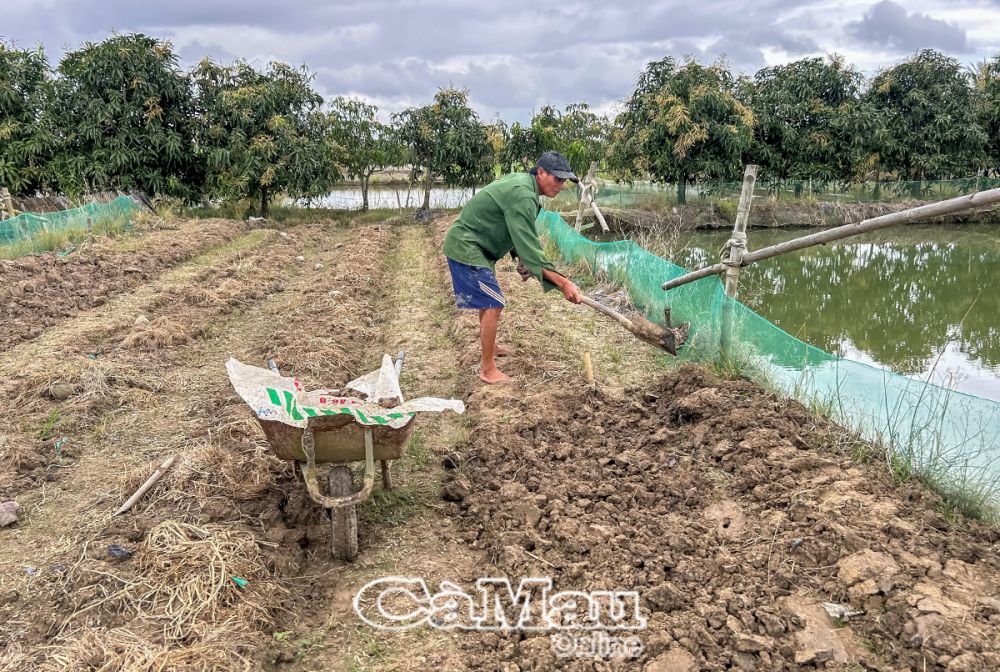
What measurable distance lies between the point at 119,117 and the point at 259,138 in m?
3.27

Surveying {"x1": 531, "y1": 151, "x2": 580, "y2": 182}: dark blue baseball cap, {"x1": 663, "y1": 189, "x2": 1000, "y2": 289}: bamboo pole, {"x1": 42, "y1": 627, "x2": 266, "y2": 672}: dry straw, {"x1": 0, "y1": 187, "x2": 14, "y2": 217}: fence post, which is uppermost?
{"x1": 531, "y1": 151, "x2": 580, "y2": 182}: dark blue baseball cap

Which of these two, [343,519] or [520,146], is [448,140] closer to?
[520,146]

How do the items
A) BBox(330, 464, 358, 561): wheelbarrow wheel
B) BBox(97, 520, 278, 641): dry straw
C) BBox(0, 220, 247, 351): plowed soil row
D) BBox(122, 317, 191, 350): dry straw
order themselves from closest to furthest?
BBox(97, 520, 278, 641): dry straw < BBox(330, 464, 358, 561): wheelbarrow wheel < BBox(122, 317, 191, 350): dry straw < BBox(0, 220, 247, 351): plowed soil row

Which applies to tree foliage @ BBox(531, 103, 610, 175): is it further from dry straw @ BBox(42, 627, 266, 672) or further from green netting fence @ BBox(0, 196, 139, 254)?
dry straw @ BBox(42, 627, 266, 672)

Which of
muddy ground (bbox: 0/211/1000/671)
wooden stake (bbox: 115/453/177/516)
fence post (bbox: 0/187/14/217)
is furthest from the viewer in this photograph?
fence post (bbox: 0/187/14/217)

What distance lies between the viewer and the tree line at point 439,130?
15438 mm

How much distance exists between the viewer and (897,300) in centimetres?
894

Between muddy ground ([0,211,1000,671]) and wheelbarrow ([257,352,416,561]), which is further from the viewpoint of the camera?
wheelbarrow ([257,352,416,561])

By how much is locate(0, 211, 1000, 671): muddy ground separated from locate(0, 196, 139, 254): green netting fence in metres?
6.19

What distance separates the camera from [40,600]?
102 inches

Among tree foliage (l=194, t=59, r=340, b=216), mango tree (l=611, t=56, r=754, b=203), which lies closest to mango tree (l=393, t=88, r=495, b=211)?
tree foliage (l=194, t=59, r=340, b=216)

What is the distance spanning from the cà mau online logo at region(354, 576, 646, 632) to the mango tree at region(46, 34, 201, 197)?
15.7 metres

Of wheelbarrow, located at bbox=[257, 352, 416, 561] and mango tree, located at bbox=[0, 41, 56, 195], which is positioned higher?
mango tree, located at bbox=[0, 41, 56, 195]

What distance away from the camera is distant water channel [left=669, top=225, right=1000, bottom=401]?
6473 mm
